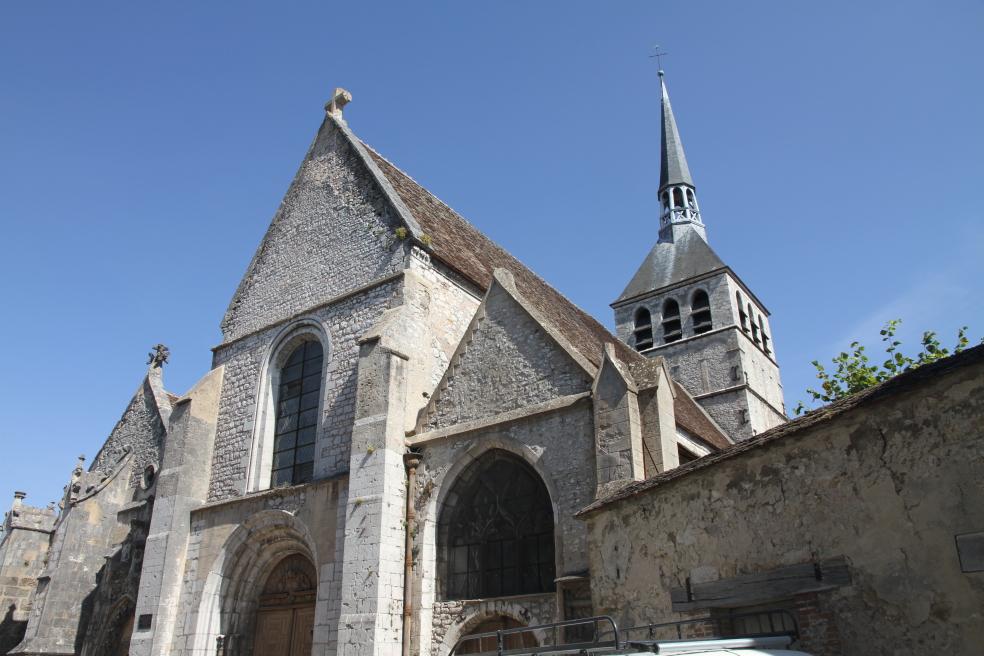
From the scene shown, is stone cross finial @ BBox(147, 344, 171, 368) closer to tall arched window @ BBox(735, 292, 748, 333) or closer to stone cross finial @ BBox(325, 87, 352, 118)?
stone cross finial @ BBox(325, 87, 352, 118)

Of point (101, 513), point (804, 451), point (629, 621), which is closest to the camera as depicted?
point (804, 451)

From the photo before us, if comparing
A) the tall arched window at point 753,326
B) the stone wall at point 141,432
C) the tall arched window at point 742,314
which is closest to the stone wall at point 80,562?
the stone wall at point 141,432

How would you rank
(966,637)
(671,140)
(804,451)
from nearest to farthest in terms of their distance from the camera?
(966,637) → (804,451) → (671,140)

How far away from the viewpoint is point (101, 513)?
14.7m

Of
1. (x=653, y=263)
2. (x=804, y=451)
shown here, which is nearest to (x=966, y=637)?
(x=804, y=451)

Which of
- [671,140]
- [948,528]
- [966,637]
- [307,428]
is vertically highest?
[671,140]

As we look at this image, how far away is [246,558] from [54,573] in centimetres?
479

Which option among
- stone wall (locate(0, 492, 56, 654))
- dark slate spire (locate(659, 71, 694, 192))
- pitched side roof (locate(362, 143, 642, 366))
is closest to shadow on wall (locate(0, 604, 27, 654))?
stone wall (locate(0, 492, 56, 654))

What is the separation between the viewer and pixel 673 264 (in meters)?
25.7

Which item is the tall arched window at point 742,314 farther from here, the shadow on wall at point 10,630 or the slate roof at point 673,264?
the shadow on wall at point 10,630

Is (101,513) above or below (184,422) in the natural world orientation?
below

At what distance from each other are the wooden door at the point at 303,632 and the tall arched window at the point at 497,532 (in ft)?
8.59

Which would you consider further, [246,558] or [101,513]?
[101,513]

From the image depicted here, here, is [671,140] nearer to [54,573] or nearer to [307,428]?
[307,428]
